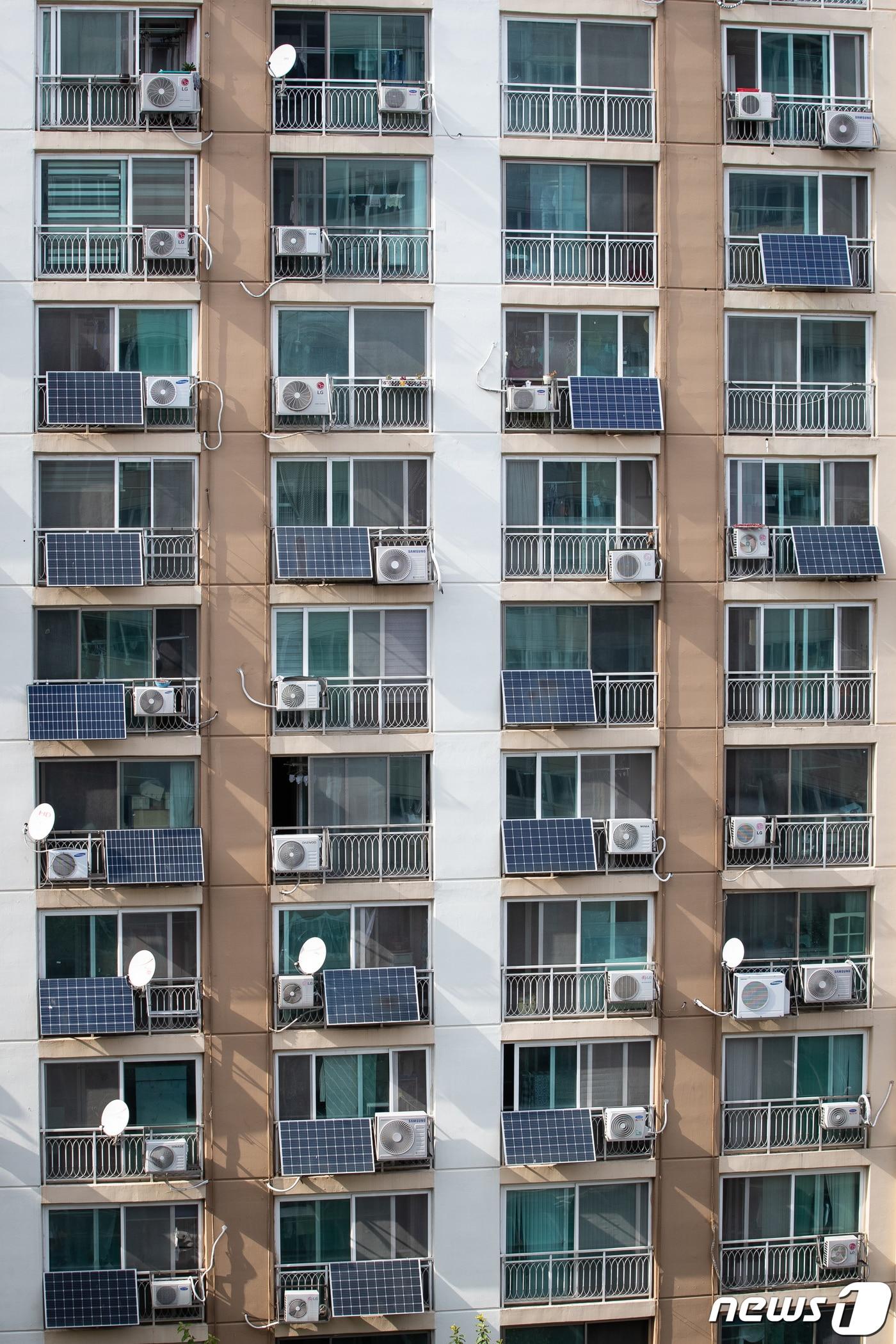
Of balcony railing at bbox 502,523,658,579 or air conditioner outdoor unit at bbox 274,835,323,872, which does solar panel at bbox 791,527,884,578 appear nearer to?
balcony railing at bbox 502,523,658,579

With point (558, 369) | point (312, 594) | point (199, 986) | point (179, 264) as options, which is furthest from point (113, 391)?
point (199, 986)

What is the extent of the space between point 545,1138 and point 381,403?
10.5 meters

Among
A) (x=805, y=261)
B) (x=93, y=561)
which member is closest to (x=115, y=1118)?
(x=93, y=561)

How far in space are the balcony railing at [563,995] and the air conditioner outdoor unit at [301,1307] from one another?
14.9 feet

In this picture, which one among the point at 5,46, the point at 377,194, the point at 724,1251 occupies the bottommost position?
the point at 724,1251

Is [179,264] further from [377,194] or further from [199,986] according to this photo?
[199,986]

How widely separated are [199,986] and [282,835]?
2.38m

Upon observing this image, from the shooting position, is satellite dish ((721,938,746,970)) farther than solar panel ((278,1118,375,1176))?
Yes

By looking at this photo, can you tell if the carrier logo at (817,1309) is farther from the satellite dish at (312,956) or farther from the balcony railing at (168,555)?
the balcony railing at (168,555)

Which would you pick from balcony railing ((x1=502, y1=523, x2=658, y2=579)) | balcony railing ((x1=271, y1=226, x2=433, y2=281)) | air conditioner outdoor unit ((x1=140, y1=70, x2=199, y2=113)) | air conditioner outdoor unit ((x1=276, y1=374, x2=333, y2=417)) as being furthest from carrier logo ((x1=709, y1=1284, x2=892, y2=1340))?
air conditioner outdoor unit ((x1=140, y1=70, x2=199, y2=113))

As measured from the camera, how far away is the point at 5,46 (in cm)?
1870

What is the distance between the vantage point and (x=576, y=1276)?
19625 mm

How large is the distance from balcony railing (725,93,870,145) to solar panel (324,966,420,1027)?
12.7 meters

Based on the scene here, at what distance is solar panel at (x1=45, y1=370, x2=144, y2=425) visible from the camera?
18531mm
